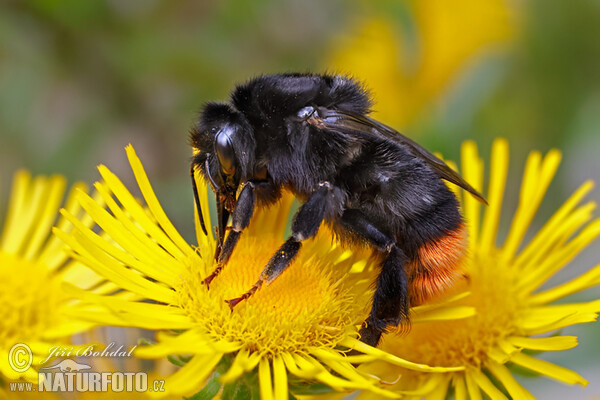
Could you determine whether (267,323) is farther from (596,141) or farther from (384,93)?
(384,93)

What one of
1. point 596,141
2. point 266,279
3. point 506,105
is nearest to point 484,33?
point 506,105

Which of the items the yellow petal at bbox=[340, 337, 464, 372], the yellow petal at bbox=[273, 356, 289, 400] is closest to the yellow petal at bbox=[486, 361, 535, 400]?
the yellow petal at bbox=[340, 337, 464, 372]

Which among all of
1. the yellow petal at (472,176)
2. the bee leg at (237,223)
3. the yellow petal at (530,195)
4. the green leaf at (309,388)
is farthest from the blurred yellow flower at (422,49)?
the green leaf at (309,388)

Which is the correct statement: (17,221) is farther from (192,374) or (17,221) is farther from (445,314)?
(445,314)

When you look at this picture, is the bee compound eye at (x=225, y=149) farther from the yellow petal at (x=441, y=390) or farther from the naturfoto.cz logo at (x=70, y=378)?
the yellow petal at (x=441, y=390)

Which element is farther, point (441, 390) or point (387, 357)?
point (441, 390)

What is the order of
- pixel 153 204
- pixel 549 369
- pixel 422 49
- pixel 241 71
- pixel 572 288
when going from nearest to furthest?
pixel 549 369 < pixel 153 204 < pixel 572 288 < pixel 422 49 < pixel 241 71

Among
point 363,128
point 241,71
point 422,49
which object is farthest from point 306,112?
point 241,71
